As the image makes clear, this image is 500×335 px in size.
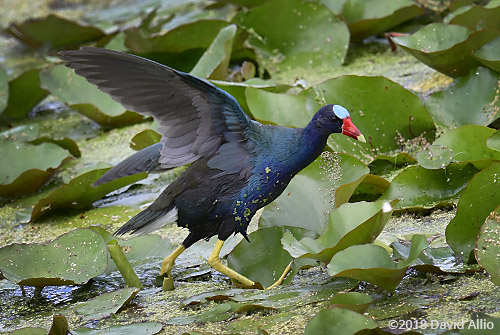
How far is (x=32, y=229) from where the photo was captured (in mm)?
3580

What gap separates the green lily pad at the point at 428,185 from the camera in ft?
9.76

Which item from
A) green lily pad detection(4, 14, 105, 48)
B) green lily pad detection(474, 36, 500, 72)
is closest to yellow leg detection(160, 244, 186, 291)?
green lily pad detection(474, 36, 500, 72)

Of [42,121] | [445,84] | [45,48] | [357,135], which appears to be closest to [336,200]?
[357,135]

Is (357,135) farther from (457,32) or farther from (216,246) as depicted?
(457,32)

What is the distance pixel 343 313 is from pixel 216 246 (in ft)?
3.10

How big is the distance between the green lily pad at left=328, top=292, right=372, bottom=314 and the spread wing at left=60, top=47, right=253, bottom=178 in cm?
80

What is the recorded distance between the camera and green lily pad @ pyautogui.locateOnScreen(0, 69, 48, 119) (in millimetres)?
4752

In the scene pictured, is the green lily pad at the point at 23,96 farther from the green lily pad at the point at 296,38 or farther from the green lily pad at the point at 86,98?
the green lily pad at the point at 296,38

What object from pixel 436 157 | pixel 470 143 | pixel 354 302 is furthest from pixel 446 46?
pixel 354 302

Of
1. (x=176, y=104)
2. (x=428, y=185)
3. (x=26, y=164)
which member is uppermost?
(x=176, y=104)

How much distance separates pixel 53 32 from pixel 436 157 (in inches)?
156

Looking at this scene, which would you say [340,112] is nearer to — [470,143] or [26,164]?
[470,143]

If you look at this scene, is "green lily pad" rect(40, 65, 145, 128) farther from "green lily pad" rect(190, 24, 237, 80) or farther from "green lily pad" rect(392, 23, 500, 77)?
"green lily pad" rect(392, 23, 500, 77)

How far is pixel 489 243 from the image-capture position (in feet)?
7.22
